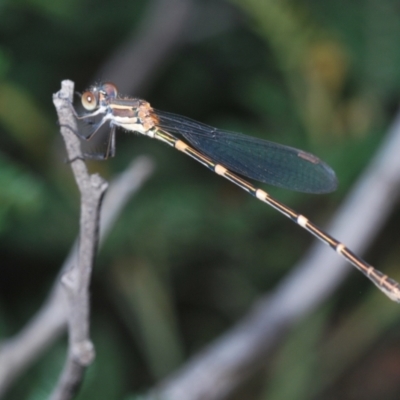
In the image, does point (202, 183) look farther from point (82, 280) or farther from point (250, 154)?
point (82, 280)

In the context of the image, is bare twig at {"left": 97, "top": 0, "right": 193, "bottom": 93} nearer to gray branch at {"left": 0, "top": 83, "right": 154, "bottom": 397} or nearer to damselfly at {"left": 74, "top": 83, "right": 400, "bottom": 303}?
damselfly at {"left": 74, "top": 83, "right": 400, "bottom": 303}

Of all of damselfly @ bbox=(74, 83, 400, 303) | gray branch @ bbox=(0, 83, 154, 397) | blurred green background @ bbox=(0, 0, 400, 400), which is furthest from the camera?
blurred green background @ bbox=(0, 0, 400, 400)

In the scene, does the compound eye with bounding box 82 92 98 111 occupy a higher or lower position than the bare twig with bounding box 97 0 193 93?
lower

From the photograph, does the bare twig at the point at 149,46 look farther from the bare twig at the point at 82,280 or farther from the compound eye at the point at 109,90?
the bare twig at the point at 82,280

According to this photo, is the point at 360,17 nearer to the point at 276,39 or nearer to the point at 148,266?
the point at 276,39

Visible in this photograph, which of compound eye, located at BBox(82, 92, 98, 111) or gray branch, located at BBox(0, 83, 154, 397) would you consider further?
compound eye, located at BBox(82, 92, 98, 111)

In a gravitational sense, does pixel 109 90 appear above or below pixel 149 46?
below

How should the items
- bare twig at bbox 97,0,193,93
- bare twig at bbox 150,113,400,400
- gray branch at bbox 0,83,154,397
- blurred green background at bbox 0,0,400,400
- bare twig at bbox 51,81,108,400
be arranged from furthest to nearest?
bare twig at bbox 97,0,193,93
blurred green background at bbox 0,0,400,400
bare twig at bbox 150,113,400,400
gray branch at bbox 0,83,154,397
bare twig at bbox 51,81,108,400

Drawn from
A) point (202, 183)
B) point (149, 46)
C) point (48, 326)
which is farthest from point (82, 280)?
point (149, 46)

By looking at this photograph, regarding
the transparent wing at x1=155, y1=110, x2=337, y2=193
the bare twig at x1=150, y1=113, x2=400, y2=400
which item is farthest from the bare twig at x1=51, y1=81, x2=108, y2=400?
the transparent wing at x1=155, y1=110, x2=337, y2=193
